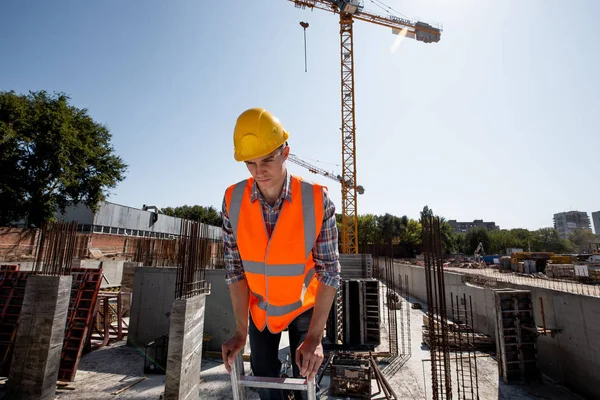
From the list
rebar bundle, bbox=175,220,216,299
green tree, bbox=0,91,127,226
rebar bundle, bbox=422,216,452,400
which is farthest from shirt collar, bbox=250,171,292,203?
green tree, bbox=0,91,127,226

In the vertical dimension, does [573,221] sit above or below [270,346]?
above

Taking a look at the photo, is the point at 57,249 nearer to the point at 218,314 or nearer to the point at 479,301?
the point at 218,314

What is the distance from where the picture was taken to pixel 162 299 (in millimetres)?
9562

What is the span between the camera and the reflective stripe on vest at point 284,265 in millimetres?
1727

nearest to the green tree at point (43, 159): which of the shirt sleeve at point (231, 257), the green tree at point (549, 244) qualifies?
the shirt sleeve at point (231, 257)

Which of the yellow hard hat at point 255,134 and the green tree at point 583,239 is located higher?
the green tree at point 583,239

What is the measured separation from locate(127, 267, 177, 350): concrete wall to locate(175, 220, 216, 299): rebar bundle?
11.0ft

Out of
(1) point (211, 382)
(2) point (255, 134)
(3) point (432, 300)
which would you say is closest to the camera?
(2) point (255, 134)

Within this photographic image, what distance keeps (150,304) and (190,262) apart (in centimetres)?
466

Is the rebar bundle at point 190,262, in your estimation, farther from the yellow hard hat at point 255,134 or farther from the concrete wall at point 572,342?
the concrete wall at point 572,342

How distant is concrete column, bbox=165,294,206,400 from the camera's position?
17.6ft

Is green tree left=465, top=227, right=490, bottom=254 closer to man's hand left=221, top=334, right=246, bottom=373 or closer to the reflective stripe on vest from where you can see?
the reflective stripe on vest

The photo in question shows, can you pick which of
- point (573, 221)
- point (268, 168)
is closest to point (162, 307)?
point (268, 168)

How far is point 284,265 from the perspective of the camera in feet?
5.67
